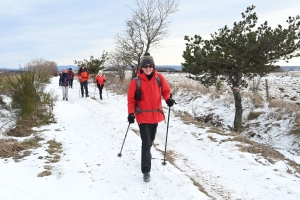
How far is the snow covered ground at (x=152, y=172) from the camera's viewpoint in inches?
153

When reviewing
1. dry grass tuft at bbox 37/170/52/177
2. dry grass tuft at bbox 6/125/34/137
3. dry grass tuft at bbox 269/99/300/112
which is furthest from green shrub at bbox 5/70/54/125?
dry grass tuft at bbox 269/99/300/112

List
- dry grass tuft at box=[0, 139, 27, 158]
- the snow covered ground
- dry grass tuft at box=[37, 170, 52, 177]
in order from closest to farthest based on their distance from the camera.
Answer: the snow covered ground
dry grass tuft at box=[37, 170, 52, 177]
dry grass tuft at box=[0, 139, 27, 158]

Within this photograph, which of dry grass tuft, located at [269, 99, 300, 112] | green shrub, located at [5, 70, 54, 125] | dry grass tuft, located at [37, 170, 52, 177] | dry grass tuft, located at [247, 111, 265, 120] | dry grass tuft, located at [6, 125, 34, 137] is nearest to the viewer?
dry grass tuft, located at [37, 170, 52, 177]

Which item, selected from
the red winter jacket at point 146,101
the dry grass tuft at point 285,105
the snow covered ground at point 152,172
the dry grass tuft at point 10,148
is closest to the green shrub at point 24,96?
the snow covered ground at point 152,172

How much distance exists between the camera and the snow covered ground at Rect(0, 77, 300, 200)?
12.8 ft

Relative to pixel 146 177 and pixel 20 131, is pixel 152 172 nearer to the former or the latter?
pixel 146 177

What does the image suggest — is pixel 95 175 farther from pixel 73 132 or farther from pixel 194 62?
pixel 194 62

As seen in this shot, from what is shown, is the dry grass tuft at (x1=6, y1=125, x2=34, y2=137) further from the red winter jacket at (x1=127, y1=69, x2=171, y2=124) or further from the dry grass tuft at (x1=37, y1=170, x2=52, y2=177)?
the red winter jacket at (x1=127, y1=69, x2=171, y2=124)

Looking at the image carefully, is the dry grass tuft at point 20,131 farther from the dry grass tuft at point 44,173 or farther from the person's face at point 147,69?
the person's face at point 147,69

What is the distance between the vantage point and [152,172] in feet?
15.1

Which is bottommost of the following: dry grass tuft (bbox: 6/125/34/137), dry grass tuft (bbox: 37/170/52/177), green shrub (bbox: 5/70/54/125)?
dry grass tuft (bbox: 37/170/52/177)

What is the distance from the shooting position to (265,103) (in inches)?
419

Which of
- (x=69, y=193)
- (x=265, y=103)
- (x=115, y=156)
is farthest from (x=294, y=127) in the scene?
(x=69, y=193)

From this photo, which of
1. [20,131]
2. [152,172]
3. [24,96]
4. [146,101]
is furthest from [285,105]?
[24,96]
